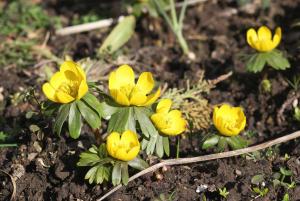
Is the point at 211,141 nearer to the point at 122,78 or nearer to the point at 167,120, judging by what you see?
the point at 167,120

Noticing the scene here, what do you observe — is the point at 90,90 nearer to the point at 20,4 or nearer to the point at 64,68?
the point at 64,68

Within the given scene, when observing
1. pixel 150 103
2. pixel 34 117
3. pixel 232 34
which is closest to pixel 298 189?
pixel 150 103

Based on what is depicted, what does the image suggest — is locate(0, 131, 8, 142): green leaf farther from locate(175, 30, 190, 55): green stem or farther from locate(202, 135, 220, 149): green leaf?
locate(175, 30, 190, 55): green stem

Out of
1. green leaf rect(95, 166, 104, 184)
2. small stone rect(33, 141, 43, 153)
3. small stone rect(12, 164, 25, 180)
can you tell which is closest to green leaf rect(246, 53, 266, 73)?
green leaf rect(95, 166, 104, 184)

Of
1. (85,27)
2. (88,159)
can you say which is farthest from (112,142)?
(85,27)

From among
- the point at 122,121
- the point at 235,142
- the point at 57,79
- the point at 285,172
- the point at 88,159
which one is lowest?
the point at 285,172
